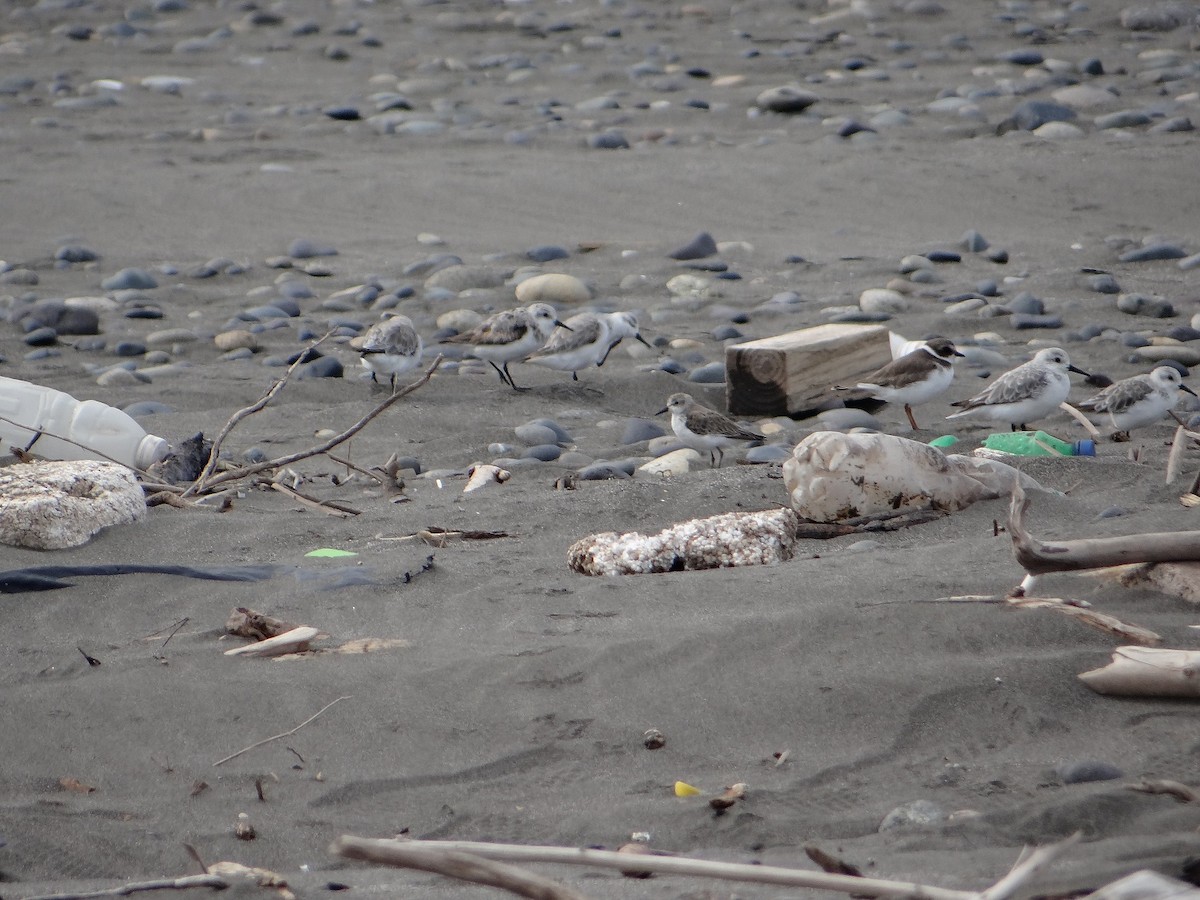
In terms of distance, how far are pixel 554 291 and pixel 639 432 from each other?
3.02m

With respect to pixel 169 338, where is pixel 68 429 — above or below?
above

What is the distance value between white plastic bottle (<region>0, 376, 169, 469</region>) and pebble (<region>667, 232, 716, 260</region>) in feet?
15.6

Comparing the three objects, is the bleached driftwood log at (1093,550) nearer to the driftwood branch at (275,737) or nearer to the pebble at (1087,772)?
the pebble at (1087,772)

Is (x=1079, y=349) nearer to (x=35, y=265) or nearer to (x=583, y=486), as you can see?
(x=583, y=486)

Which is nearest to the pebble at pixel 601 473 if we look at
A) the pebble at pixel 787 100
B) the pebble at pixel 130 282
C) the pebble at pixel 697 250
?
the pebble at pixel 697 250

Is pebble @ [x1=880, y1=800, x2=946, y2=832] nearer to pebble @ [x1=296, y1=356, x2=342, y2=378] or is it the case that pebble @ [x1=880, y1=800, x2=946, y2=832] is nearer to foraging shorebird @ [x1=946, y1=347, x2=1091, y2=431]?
foraging shorebird @ [x1=946, y1=347, x2=1091, y2=431]

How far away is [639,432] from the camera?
18.9 ft

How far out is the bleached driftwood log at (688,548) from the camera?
144 inches

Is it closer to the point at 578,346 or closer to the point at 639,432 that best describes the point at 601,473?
the point at 639,432

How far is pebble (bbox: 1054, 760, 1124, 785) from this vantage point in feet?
7.84

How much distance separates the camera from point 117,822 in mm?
2482

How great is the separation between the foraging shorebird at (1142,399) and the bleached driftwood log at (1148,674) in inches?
111

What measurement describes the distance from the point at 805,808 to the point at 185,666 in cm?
148

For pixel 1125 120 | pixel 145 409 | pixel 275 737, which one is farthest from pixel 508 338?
pixel 1125 120
